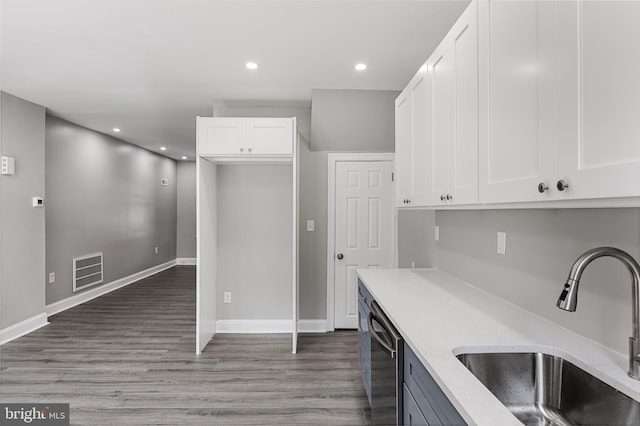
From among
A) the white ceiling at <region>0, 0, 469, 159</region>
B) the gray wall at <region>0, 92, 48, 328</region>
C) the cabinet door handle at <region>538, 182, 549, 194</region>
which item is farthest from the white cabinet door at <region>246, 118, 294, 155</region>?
the gray wall at <region>0, 92, 48, 328</region>

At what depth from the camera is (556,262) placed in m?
1.32

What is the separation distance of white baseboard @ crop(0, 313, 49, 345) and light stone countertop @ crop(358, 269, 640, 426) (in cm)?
395

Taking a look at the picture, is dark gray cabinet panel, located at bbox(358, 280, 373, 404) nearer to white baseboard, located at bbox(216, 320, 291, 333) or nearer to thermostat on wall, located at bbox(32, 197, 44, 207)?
white baseboard, located at bbox(216, 320, 291, 333)

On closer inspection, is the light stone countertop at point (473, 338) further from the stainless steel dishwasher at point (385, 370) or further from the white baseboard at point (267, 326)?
the white baseboard at point (267, 326)

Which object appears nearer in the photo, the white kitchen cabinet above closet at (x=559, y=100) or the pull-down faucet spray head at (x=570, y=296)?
the white kitchen cabinet above closet at (x=559, y=100)

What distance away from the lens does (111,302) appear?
473cm

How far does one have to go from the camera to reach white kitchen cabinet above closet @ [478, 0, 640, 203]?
2.38 ft

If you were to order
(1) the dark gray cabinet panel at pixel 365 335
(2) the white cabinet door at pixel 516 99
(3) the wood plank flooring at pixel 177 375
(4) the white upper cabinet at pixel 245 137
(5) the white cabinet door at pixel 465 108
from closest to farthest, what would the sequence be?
(2) the white cabinet door at pixel 516 99 → (5) the white cabinet door at pixel 465 108 → (1) the dark gray cabinet panel at pixel 365 335 → (3) the wood plank flooring at pixel 177 375 → (4) the white upper cabinet at pixel 245 137

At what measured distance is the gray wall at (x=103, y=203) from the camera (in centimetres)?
427

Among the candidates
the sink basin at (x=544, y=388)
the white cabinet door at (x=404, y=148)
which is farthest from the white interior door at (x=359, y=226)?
the sink basin at (x=544, y=388)

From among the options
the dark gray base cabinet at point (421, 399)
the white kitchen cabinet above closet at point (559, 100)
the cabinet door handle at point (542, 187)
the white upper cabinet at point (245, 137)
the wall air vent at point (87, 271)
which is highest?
the white upper cabinet at point (245, 137)

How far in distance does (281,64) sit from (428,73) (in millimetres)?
1441

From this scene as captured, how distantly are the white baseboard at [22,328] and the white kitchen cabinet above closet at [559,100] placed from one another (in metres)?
4.67

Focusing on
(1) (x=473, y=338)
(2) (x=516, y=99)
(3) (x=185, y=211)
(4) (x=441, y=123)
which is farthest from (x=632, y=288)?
(3) (x=185, y=211)
